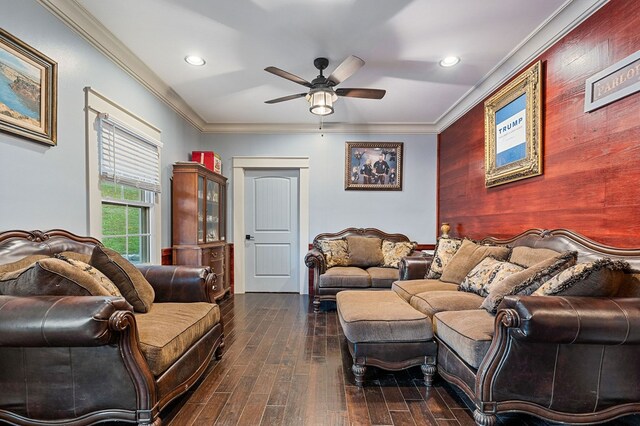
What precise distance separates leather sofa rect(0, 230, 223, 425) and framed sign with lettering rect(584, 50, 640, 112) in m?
2.93

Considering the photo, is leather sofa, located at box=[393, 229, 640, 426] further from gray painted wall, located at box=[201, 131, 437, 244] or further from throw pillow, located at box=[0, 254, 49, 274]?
gray painted wall, located at box=[201, 131, 437, 244]

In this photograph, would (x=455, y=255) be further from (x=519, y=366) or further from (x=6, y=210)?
(x=6, y=210)

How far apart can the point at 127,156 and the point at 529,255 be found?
3.50 m

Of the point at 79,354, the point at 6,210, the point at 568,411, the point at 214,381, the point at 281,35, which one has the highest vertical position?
the point at 281,35

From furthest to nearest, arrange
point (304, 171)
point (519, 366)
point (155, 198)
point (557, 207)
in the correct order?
point (304, 171)
point (155, 198)
point (557, 207)
point (519, 366)

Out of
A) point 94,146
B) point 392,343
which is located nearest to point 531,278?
point 392,343

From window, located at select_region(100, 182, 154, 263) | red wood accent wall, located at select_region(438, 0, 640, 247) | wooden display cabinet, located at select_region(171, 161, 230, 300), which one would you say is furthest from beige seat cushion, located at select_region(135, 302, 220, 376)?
red wood accent wall, located at select_region(438, 0, 640, 247)

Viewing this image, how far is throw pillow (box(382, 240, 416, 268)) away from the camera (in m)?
4.27

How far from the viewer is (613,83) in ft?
6.26

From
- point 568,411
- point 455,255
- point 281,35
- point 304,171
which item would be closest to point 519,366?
point 568,411

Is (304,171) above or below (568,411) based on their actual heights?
above

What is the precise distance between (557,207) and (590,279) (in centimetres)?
100

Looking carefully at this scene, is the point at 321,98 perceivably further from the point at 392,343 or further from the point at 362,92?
the point at 392,343

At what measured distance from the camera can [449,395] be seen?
2.02 metres
